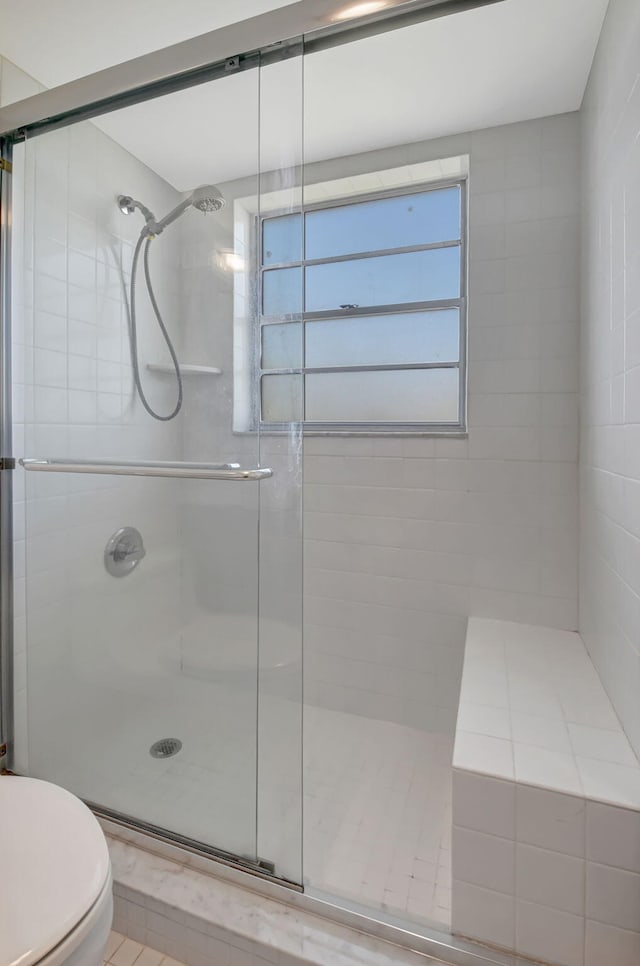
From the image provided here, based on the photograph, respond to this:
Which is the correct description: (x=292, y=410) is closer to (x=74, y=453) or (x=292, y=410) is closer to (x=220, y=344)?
(x=220, y=344)

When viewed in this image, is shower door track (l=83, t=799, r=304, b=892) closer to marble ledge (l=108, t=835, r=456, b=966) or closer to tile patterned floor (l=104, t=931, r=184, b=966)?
marble ledge (l=108, t=835, r=456, b=966)

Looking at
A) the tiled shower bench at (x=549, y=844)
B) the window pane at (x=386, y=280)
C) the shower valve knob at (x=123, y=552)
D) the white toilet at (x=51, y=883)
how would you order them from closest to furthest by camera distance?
the white toilet at (x=51, y=883) < the tiled shower bench at (x=549, y=844) < the shower valve knob at (x=123, y=552) < the window pane at (x=386, y=280)

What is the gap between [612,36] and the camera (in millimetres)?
1180

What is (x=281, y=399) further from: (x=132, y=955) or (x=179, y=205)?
(x=132, y=955)

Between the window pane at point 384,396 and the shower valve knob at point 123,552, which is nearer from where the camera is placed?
the shower valve knob at point 123,552

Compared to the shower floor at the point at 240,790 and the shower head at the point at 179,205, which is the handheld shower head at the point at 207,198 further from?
the shower floor at the point at 240,790

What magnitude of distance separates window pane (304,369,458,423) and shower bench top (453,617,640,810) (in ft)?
3.04

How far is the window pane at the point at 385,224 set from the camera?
1906 millimetres

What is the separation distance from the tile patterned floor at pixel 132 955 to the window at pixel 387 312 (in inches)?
65.6

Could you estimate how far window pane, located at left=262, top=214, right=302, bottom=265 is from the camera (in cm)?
114

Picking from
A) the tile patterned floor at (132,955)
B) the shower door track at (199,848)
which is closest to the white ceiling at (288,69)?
the shower door track at (199,848)

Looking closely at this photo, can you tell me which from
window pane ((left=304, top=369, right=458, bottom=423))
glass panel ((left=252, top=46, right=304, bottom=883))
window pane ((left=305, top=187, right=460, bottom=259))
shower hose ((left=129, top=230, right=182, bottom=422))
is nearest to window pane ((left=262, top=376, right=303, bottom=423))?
glass panel ((left=252, top=46, right=304, bottom=883))

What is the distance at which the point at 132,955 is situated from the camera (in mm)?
1073

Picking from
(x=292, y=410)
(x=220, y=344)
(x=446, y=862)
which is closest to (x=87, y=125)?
(x=220, y=344)
